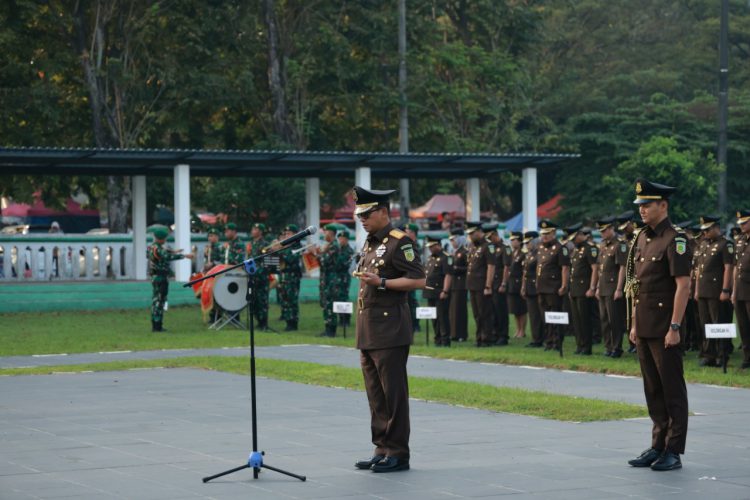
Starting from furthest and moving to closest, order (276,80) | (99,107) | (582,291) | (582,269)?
(276,80), (99,107), (582,269), (582,291)

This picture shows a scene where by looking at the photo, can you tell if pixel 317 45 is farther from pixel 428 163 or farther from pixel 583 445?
pixel 583 445

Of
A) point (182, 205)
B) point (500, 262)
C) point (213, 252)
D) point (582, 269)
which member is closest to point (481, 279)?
point (500, 262)

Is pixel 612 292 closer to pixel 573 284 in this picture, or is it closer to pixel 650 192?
pixel 573 284

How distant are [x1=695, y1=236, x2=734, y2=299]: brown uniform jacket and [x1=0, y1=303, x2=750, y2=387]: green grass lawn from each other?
39.8 inches

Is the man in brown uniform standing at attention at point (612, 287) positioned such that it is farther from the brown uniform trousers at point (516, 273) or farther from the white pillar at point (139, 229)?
the white pillar at point (139, 229)

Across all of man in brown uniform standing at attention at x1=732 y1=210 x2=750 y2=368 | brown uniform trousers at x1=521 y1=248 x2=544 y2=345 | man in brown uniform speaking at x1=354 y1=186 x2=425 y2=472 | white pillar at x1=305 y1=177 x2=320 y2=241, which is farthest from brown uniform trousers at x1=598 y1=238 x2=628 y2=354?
white pillar at x1=305 y1=177 x2=320 y2=241

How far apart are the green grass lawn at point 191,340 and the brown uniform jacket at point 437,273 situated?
918 mm

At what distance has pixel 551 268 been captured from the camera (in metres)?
22.8

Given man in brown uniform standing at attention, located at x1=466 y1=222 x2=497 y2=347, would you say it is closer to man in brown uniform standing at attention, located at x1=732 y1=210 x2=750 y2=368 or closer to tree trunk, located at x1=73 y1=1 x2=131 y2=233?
man in brown uniform standing at attention, located at x1=732 y1=210 x2=750 y2=368

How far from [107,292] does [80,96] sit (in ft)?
38.2

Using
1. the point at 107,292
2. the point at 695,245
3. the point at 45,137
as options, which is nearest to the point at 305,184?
the point at 107,292

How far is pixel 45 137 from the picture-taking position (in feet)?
136

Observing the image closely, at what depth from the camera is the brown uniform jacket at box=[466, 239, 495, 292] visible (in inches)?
956

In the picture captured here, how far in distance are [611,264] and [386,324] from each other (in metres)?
11.0
